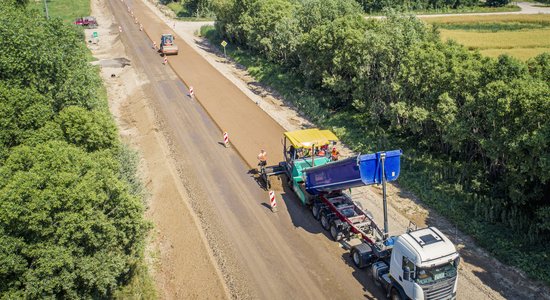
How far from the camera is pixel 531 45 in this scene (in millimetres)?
54500

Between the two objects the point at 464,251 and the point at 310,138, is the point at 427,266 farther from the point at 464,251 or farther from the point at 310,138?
the point at 310,138

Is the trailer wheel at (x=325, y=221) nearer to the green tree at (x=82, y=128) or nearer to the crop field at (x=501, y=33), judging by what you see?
the green tree at (x=82, y=128)

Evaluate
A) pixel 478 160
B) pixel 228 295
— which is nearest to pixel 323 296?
pixel 228 295

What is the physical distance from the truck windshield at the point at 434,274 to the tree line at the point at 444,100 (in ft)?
20.0

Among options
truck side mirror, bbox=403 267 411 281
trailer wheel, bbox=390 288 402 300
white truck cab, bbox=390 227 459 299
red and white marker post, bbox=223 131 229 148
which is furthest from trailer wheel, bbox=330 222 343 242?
red and white marker post, bbox=223 131 229 148

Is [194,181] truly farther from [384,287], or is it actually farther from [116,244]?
[384,287]

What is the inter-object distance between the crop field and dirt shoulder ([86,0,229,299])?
1287 inches

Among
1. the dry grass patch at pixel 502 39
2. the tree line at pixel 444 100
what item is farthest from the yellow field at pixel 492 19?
the tree line at pixel 444 100

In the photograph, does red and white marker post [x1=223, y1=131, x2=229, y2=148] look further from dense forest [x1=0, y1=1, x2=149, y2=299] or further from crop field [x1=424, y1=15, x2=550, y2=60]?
crop field [x1=424, y1=15, x2=550, y2=60]

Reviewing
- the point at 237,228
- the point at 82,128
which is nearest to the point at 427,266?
the point at 237,228

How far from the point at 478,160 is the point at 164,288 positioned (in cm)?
1909

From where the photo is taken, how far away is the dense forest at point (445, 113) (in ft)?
64.1

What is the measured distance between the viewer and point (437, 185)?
2444 cm

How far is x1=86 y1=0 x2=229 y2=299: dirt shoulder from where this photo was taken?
59.4 feet
